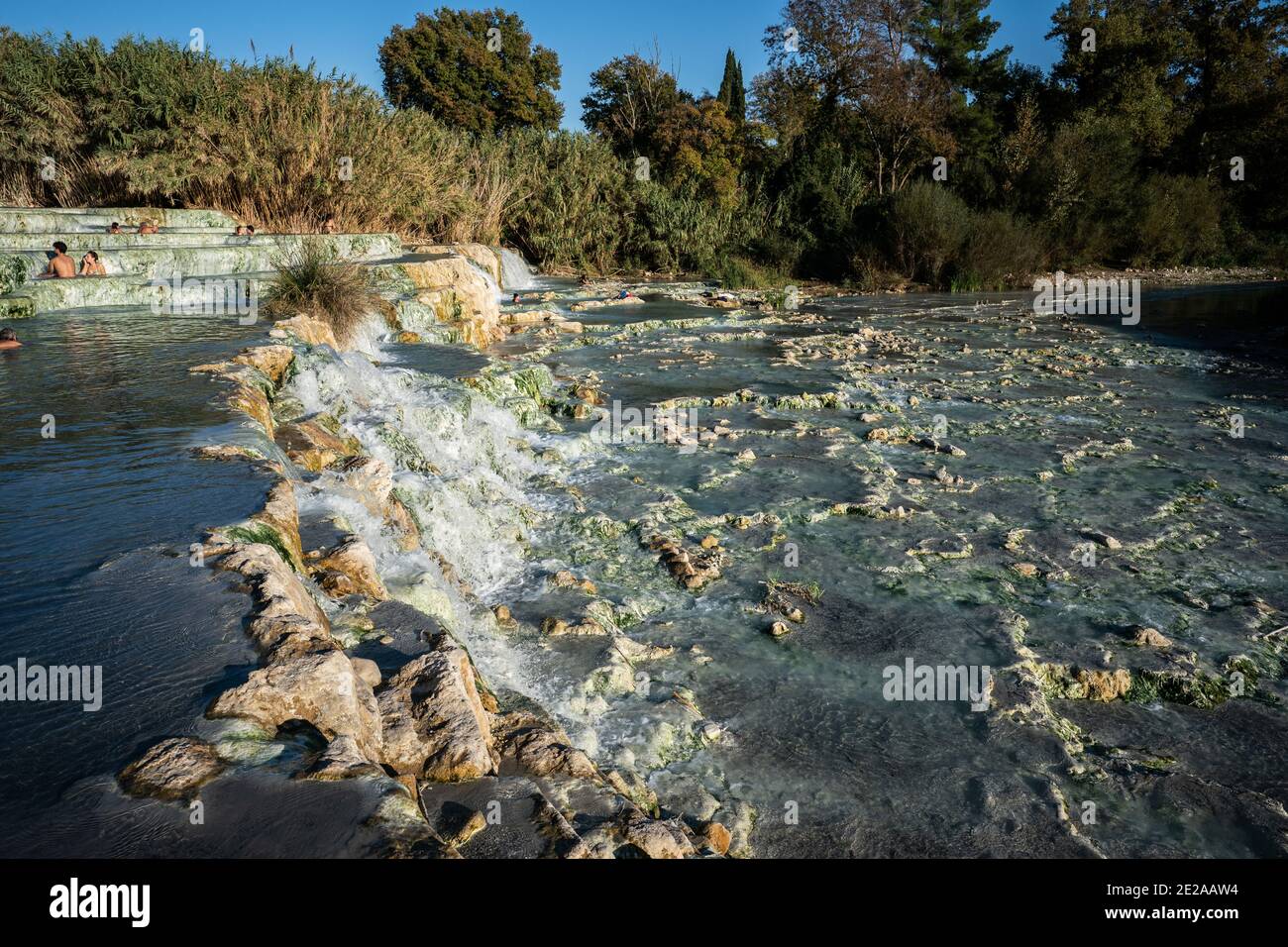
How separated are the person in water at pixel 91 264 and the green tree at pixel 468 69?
89.4ft

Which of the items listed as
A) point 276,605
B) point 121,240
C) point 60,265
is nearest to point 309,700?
point 276,605

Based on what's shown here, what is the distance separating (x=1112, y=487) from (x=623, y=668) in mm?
4242

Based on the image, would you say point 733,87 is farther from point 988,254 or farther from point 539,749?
point 539,749

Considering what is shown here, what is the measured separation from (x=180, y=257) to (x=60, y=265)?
1104mm

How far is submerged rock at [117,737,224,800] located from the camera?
1552 mm

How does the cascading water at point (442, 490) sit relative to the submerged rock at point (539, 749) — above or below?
above

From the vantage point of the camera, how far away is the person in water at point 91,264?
766 cm

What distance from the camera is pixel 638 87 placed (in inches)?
1010

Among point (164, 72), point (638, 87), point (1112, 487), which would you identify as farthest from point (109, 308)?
point (638, 87)

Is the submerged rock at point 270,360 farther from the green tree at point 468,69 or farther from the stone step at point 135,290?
the green tree at point 468,69

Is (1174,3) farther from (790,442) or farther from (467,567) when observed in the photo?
(467,567)

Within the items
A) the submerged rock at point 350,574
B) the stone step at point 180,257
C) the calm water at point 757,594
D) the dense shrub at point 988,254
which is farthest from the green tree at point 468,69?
the submerged rock at point 350,574

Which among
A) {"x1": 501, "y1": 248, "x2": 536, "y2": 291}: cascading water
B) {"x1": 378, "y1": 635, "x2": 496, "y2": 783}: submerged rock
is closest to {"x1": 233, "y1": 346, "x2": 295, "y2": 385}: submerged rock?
{"x1": 378, "y1": 635, "x2": 496, "y2": 783}: submerged rock

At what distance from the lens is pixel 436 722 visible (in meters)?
2.13
